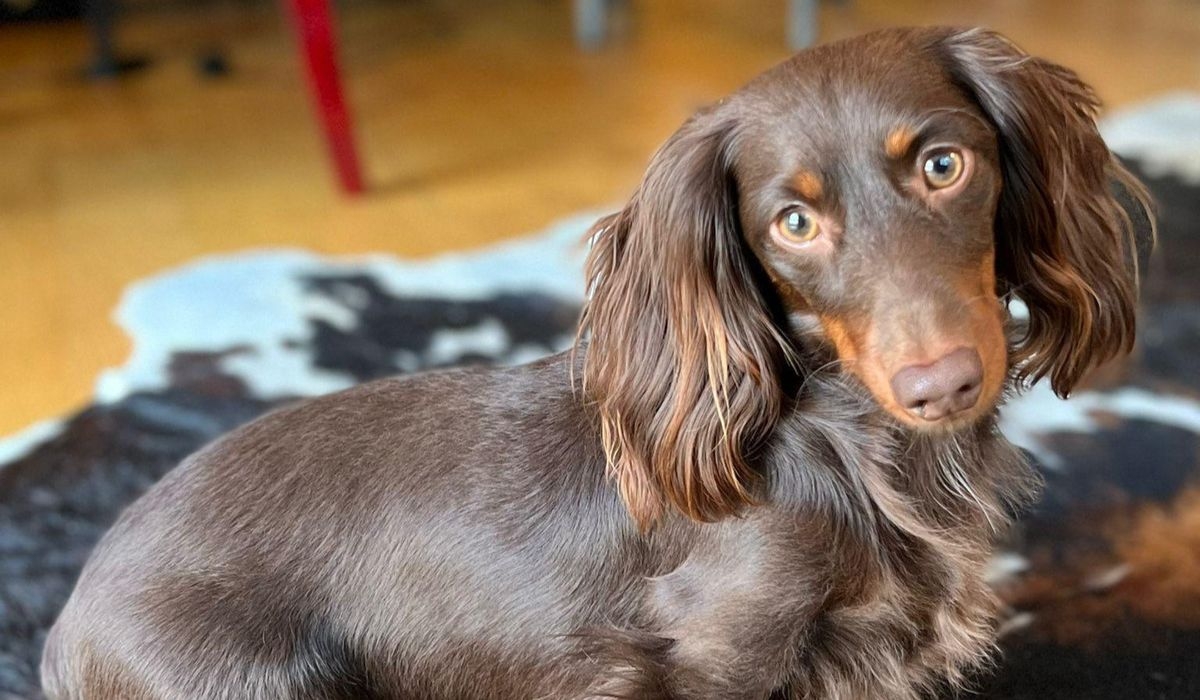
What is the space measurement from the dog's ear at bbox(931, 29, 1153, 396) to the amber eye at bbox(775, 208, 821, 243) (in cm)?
27

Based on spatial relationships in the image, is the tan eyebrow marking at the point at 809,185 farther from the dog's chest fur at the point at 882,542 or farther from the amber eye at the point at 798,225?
the dog's chest fur at the point at 882,542

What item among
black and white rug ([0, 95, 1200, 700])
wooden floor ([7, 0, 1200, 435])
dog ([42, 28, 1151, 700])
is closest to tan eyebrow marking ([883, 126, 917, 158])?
dog ([42, 28, 1151, 700])

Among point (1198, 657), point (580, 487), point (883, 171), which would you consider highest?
point (883, 171)

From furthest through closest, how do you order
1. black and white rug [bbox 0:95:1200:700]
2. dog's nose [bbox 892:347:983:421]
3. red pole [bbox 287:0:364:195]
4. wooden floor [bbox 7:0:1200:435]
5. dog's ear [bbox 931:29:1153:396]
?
red pole [bbox 287:0:364:195] → wooden floor [bbox 7:0:1200:435] → black and white rug [bbox 0:95:1200:700] → dog's ear [bbox 931:29:1153:396] → dog's nose [bbox 892:347:983:421]

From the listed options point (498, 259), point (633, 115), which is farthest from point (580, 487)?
point (633, 115)

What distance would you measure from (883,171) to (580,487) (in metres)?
0.58

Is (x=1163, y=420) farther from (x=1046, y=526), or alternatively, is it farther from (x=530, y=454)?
(x=530, y=454)

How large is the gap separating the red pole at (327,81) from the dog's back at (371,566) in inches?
91.0

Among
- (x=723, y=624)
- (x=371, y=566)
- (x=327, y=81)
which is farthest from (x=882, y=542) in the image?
(x=327, y=81)

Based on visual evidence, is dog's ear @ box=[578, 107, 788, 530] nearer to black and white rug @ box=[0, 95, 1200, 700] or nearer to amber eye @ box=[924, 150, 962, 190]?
amber eye @ box=[924, 150, 962, 190]

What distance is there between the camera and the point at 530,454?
5.12 feet

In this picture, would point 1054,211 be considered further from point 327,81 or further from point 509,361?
point 327,81

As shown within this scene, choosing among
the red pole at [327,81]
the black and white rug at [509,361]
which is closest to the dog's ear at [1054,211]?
the black and white rug at [509,361]

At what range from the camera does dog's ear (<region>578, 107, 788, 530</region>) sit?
1.38 metres
